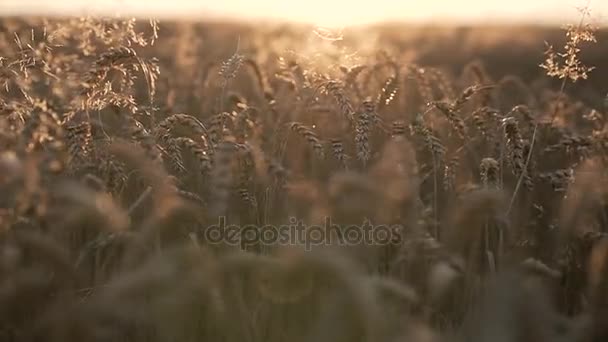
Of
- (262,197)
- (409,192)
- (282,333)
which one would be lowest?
(282,333)

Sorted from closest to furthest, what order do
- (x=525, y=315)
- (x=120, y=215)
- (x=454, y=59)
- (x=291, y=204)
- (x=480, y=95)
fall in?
(x=525, y=315) → (x=120, y=215) → (x=291, y=204) → (x=480, y=95) → (x=454, y=59)

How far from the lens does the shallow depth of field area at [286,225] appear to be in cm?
196

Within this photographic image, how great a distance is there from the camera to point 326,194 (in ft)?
8.77

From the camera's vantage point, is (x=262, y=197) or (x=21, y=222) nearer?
(x=21, y=222)

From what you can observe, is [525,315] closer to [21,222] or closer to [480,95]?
[21,222]

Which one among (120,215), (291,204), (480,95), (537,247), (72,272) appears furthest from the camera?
(480,95)

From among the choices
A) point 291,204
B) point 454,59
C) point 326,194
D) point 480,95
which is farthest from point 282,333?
point 454,59

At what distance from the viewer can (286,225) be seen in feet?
10.3

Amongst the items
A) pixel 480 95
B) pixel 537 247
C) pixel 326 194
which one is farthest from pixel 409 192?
pixel 480 95

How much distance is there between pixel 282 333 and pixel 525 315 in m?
0.99

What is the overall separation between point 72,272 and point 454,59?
1130 cm

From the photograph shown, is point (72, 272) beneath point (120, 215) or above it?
beneath

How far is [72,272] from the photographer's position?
91.6 inches

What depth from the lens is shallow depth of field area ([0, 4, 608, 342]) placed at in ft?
6.42
